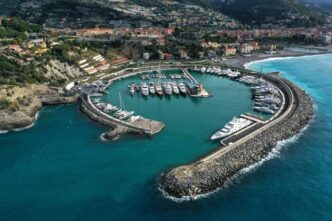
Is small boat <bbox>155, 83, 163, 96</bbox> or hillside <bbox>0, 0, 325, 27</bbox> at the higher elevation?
hillside <bbox>0, 0, 325, 27</bbox>

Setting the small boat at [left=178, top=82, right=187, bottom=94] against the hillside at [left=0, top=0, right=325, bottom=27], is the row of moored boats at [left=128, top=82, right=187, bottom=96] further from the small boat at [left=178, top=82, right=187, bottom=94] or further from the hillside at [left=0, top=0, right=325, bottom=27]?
the hillside at [left=0, top=0, right=325, bottom=27]

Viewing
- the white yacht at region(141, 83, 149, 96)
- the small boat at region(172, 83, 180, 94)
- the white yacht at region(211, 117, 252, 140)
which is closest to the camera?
the white yacht at region(211, 117, 252, 140)

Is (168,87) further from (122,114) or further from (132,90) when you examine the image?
(122,114)

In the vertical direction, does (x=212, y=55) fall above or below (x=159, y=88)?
above

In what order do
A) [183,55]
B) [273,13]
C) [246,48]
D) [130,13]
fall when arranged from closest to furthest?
[183,55]
[246,48]
[130,13]
[273,13]

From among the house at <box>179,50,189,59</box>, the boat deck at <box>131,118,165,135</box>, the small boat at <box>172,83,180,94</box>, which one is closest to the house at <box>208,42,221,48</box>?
the house at <box>179,50,189,59</box>

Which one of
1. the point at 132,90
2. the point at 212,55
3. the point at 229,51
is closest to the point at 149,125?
the point at 132,90

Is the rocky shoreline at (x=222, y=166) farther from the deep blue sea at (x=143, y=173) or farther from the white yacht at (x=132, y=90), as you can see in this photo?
the white yacht at (x=132, y=90)
